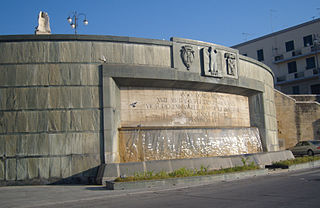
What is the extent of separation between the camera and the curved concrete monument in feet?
55.6

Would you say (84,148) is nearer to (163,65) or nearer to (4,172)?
(4,172)

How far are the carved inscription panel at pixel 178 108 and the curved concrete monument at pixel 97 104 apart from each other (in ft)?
0.20

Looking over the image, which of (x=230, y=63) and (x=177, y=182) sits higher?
(x=230, y=63)

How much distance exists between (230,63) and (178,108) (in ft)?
16.9

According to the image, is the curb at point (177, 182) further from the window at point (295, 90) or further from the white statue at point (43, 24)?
the window at point (295, 90)

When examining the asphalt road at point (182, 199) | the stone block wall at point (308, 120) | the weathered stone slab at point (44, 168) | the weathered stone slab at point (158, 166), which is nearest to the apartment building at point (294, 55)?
the stone block wall at point (308, 120)

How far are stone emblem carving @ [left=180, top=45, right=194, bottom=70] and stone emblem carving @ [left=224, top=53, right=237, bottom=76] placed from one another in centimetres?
323

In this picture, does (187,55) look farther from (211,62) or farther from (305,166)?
(305,166)

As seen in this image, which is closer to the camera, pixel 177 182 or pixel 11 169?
pixel 177 182

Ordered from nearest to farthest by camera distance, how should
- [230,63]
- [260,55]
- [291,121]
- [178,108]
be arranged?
[178,108]
[230,63]
[291,121]
[260,55]

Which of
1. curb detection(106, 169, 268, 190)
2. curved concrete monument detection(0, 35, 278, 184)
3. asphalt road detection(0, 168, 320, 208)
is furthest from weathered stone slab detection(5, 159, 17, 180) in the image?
curb detection(106, 169, 268, 190)

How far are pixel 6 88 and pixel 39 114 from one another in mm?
2160

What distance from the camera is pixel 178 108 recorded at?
838 inches

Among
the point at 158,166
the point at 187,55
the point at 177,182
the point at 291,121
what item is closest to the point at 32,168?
the point at 158,166
